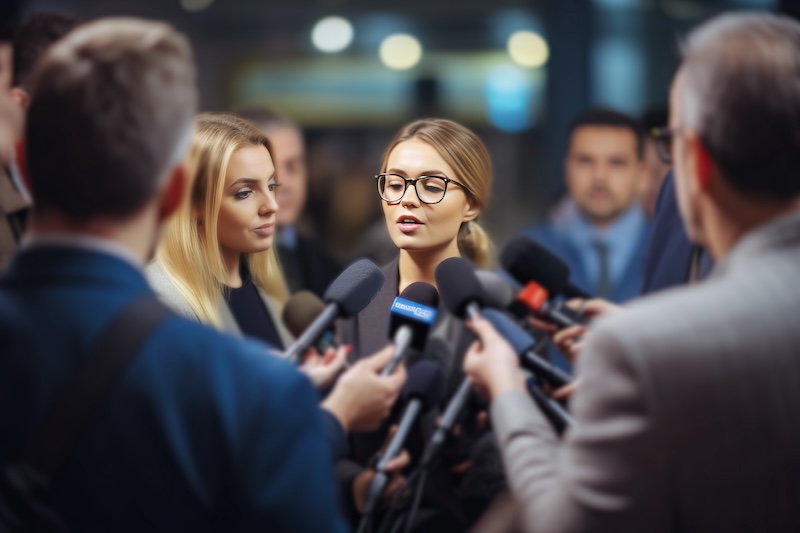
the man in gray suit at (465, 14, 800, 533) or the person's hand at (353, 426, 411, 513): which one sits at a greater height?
the man in gray suit at (465, 14, 800, 533)

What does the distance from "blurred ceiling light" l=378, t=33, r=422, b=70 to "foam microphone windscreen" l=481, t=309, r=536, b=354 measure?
Result: 9085 millimetres

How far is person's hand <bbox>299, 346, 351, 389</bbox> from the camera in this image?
6.30 ft

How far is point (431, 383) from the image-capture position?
225cm

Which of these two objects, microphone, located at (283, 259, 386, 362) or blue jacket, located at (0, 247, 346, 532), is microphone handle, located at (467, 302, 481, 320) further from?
blue jacket, located at (0, 247, 346, 532)

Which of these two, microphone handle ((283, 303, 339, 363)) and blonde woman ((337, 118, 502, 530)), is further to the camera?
blonde woman ((337, 118, 502, 530))

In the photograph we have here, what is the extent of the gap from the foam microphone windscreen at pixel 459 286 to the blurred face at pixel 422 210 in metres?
0.34

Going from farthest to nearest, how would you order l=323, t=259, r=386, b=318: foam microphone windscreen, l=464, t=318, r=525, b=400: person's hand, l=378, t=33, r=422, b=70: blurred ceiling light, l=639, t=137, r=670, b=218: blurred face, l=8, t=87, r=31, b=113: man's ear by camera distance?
l=378, t=33, r=422, b=70: blurred ceiling light < l=639, t=137, r=670, b=218: blurred face < l=8, t=87, r=31, b=113: man's ear < l=323, t=259, r=386, b=318: foam microphone windscreen < l=464, t=318, r=525, b=400: person's hand

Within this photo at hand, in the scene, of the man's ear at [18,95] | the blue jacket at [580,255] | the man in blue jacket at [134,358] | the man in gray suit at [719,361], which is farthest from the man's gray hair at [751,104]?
the blue jacket at [580,255]

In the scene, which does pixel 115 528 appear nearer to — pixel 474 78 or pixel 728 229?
pixel 728 229

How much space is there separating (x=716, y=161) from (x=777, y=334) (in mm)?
274

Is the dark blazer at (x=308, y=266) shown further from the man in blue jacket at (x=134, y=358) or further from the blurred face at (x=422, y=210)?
the man in blue jacket at (x=134, y=358)

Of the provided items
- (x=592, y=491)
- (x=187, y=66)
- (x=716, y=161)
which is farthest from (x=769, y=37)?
(x=187, y=66)

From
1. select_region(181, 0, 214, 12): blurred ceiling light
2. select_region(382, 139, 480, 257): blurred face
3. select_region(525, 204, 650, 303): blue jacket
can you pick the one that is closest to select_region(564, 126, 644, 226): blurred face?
select_region(525, 204, 650, 303): blue jacket

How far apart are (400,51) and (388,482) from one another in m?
9.37
